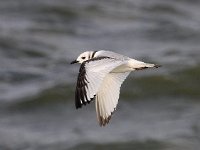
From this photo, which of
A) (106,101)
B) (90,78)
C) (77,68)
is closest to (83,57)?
(106,101)

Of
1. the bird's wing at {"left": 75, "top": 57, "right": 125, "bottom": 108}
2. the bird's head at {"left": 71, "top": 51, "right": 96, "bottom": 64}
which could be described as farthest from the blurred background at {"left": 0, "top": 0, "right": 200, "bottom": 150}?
the bird's wing at {"left": 75, "top": 57, "right": 125, "bottom": 108}

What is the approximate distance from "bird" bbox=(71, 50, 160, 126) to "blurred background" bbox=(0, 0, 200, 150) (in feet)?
10.8

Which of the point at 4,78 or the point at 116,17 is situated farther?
the point at 116,17

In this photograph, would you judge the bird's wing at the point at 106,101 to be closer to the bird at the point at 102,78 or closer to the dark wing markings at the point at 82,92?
the bird at the point at 102,78

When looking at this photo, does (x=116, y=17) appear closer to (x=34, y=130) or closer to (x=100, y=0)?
(x=100, y=0)

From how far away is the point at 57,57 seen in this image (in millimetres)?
11266

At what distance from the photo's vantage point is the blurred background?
30.3 ft

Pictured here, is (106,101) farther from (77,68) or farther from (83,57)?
(77,68)

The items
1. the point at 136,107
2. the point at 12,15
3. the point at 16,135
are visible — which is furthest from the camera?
the point at 12,15

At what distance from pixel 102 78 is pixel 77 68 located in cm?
581

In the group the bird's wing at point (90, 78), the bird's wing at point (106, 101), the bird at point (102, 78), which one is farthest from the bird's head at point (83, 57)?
the bird's wing at point (90, 78)

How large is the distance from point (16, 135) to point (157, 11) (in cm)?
469

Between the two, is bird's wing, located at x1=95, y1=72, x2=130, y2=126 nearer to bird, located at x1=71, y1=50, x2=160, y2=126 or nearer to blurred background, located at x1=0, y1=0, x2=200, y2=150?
bird, located at x1=71, y1=50, x2=160, y2=126

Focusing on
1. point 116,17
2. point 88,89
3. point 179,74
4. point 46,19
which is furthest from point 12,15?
point 88,89
